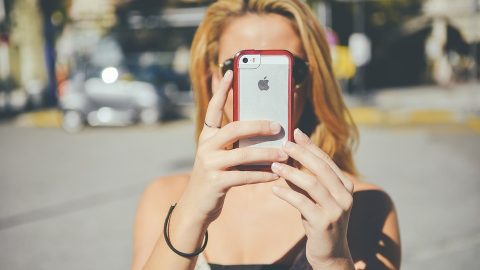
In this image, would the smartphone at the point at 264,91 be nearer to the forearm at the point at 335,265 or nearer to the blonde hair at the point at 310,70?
the forearm at the point at 335,265

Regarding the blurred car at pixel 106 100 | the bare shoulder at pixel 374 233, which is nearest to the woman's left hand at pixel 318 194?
the bare shoulder at pixel 374 233

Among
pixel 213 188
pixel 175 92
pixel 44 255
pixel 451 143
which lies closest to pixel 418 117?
pixel 451 143

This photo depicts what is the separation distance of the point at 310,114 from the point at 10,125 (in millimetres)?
13608

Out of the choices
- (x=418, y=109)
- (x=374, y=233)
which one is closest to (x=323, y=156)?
(x=374, y=233)

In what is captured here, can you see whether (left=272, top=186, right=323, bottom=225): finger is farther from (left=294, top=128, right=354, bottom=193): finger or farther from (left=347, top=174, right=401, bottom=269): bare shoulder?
(left=347, top=174, right=401, bottom=269): bare shoulder

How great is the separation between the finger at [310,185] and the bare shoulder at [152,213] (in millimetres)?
662

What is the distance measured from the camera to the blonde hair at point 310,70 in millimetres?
1598

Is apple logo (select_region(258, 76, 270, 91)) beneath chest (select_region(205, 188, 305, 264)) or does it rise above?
above

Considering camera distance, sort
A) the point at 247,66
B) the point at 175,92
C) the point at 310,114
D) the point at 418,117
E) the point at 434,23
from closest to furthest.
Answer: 1. the point at 247,66
2. the point at 310,114
3. the point at 418,117
4. the point at 175,92
5. the point at 434,23

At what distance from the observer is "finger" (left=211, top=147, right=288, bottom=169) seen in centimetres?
102

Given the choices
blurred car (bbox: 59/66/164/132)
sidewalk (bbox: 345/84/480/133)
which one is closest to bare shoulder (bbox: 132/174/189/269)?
sidewalk (bbox: 345/84/480/133)

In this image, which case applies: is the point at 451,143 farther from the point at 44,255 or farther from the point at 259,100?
the point at 259,100

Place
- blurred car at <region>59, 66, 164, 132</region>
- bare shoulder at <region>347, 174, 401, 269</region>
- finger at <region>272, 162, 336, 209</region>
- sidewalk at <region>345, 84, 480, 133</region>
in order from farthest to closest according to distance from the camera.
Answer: blurred car at <region>59, 66, 164, 132</region>
sidewalk at <region>345, 84, 480, 133</region>
bare shoulder at <region>347, 174, 401, 269</region>
finger at <region>272, 162, 336, 209</region>

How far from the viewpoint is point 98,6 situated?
71.9ft
